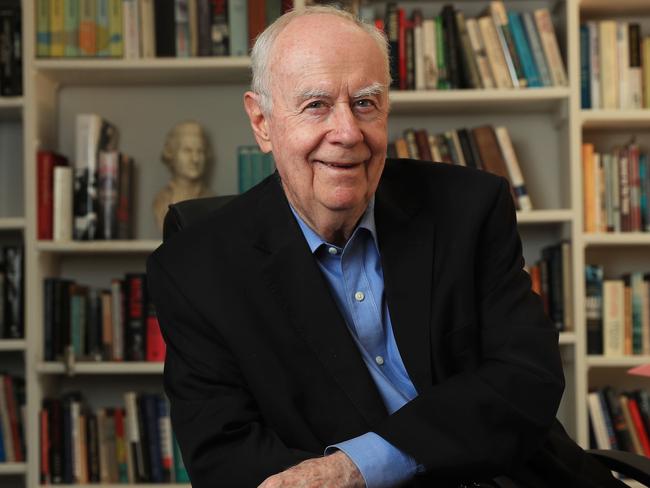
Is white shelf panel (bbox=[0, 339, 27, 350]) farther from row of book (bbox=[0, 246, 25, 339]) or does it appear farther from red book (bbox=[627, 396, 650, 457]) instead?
red book (bbox=[627, 396, 650, 457])

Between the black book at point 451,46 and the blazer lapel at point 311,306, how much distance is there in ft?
5.15

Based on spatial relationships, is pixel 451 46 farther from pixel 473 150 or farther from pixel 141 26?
pixel 141 26

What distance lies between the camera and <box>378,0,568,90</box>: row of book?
9.62 feet

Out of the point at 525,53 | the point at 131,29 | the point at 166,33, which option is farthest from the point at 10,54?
the point at 525,53

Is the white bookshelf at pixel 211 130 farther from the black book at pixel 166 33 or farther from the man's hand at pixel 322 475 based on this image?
the man's hand at pixel 322 475

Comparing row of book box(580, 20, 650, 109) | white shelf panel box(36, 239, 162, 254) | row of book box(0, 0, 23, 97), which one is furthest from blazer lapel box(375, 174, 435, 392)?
row of book box(0, 0, 23, 97)

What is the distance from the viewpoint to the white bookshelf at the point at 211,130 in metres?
2.89

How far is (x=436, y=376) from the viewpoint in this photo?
1.44 metres

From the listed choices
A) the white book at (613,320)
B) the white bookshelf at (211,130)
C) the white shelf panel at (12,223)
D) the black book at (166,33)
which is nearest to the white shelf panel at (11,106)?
the white bookshelf at (211,130)

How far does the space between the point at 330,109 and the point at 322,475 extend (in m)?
0.55

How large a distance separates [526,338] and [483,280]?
0.43ft

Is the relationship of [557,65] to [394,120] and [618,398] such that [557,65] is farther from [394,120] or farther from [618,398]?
[618,398]

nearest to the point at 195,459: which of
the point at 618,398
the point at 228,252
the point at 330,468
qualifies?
the point at 330,468

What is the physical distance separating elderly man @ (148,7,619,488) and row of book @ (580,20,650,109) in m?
1.57
